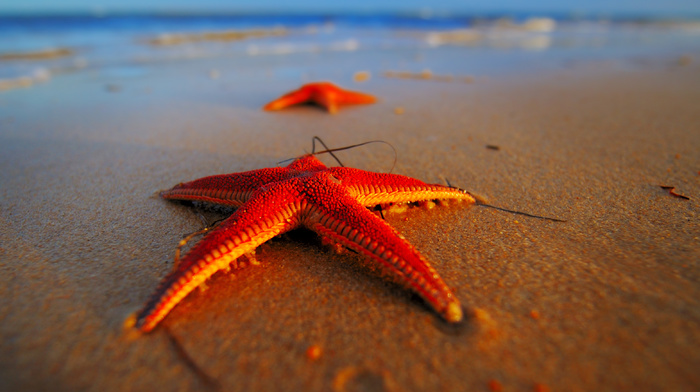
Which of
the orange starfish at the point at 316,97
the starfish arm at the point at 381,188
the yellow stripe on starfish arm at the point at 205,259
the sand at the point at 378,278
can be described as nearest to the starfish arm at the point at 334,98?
the orange starfish at the point at 316,97

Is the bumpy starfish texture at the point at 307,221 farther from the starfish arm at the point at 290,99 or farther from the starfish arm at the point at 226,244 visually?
the starfish arm at the point at 290,99

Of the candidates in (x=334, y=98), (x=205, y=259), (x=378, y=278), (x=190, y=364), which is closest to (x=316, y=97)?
(x=334, y=98)

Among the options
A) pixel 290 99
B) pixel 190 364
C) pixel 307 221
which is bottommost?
pixel 190 364

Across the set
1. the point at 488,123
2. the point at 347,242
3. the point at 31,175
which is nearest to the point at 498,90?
the point at 488,123

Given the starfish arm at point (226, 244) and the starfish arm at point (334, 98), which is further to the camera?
the starfish arm at point (334, 98)

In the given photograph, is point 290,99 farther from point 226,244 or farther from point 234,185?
point 226,244
